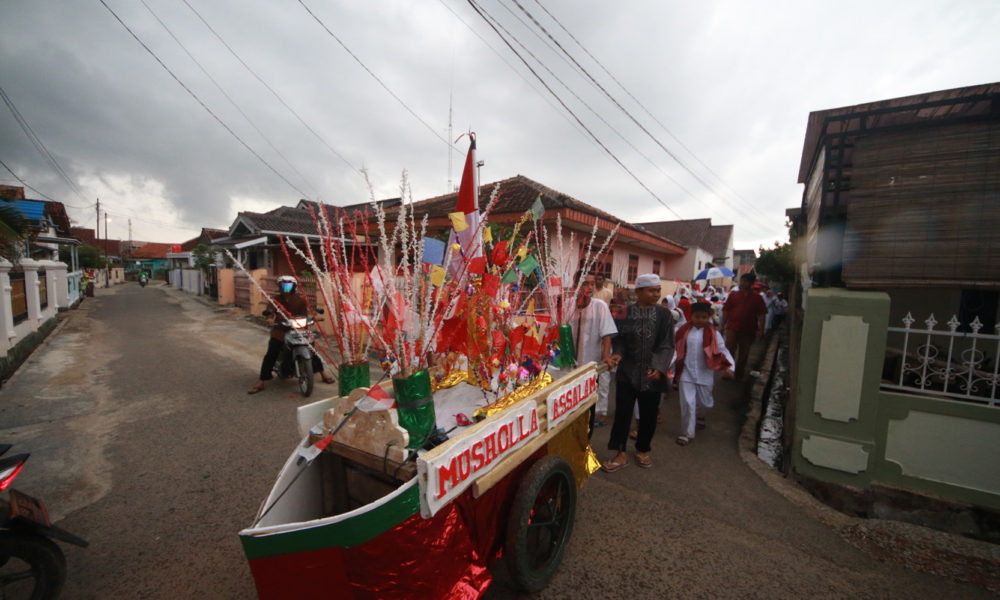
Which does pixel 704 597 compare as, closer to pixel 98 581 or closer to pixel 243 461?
pixel 98 581

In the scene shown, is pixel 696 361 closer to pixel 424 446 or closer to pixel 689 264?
pixel 424 446

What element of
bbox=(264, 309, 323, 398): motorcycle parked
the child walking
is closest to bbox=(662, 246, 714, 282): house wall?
the child walking

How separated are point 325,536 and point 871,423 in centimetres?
354

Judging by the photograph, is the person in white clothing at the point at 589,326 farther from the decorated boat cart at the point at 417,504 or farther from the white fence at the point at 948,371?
the white fence at the point at 948,371

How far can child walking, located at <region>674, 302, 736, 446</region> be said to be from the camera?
12.4 feet

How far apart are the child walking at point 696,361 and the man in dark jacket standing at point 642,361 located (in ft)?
2.24

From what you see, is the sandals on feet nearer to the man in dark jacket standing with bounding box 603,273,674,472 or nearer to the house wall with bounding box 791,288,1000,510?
the man in dark jacket standing with bounding box 603,273,674,472

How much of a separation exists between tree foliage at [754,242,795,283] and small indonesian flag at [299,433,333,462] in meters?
14.8

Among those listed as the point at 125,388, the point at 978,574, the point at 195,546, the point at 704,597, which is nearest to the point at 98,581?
the point at 195,546

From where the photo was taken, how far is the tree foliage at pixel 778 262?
43.6ft

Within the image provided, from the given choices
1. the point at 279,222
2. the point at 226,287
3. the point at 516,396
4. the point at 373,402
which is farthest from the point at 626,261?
the point at 226,287

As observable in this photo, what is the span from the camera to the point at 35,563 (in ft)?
5.72

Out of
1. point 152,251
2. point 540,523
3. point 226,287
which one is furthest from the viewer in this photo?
point 152,251

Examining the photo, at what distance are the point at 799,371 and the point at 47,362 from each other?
377 inches
